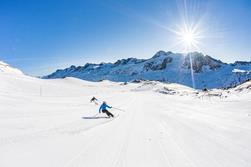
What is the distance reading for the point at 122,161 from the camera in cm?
705

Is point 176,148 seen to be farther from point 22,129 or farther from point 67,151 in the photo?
point 22,129

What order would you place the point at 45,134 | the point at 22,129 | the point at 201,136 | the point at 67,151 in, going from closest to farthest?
the point at 67,151, the point at 201,136, the point at 45,134, the point at 22,129

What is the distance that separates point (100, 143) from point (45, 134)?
333 centimetres

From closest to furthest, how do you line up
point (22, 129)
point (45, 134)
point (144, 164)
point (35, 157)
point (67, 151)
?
point (144, 164) → point (35, 157) → point (67, 151) → point (45, 134) → point (22, 129)

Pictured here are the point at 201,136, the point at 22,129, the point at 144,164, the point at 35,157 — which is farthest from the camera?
the point at 22,129

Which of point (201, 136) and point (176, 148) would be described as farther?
point (201, 136)

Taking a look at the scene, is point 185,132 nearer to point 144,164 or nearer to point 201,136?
point 201,136

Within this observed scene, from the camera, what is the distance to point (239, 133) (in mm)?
10688

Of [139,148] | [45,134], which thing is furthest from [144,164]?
[45,134]

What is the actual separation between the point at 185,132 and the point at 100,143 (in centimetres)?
463

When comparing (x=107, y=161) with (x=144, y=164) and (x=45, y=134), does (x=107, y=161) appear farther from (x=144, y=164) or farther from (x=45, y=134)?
(x=45, y=134)

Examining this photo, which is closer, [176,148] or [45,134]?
[176,148]

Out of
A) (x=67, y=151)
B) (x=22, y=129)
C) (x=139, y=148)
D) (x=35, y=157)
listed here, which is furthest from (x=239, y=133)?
(x=22, y=129)

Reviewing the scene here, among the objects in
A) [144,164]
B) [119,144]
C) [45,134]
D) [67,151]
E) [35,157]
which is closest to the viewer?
[144,164]
